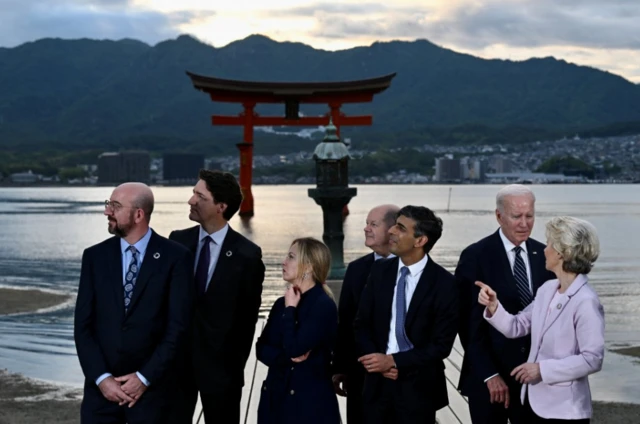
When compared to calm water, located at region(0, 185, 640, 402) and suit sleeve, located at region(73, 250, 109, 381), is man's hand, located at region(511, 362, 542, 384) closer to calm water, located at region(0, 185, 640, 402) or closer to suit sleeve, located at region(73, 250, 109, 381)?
suit sleeve, located at region(73, 250, 109, 381)

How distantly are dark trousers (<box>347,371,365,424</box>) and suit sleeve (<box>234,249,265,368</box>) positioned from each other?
0.55m

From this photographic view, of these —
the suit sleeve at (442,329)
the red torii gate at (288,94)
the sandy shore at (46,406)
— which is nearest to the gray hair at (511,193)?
the suit sleeve at (442,329)

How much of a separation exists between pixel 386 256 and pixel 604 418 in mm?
2925

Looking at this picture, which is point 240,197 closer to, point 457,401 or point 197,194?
point 197,194

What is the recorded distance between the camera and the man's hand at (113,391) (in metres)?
3.86

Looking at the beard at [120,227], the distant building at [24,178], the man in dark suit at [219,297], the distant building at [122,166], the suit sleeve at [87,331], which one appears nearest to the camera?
the suit sleeve at [87,331]

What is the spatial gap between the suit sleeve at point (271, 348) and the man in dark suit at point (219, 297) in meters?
0.27

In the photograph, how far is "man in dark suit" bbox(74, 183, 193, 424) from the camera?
393 centimetres

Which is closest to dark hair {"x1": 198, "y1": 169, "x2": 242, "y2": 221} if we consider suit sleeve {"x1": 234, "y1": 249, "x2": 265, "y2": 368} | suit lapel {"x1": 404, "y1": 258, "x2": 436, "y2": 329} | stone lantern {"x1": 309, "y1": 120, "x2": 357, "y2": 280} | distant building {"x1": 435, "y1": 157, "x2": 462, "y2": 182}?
suit sleeve {"x1": 234, "y1": 249, "x2": 265, "y2": 368}

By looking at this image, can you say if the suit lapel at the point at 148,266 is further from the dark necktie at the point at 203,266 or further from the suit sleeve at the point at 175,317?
the dark necktie at the point at 203,266

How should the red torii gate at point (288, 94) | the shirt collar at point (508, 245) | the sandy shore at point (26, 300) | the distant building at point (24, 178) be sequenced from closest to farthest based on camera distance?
the shirt collar at point (508, 245)
the sandy shore at point (26, 300)
the red torii gate at point (288, 94)
the distant building at point (24, 178)

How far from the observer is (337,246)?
13234 mm

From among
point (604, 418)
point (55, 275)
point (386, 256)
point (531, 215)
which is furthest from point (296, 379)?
point (55, 275)

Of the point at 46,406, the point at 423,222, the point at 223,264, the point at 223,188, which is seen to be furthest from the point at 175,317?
the point at 46,406
